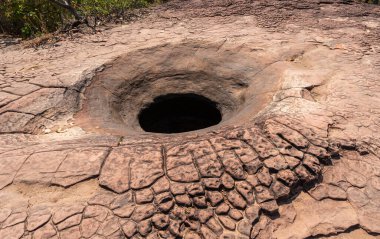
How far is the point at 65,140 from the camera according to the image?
2141 millimetres

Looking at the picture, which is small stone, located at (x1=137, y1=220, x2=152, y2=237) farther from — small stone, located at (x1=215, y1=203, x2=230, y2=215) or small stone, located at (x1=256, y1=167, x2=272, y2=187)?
small stone, located at (x1=256, y1=167, x2=272, y2=187)

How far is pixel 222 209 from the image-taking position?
5.27ft

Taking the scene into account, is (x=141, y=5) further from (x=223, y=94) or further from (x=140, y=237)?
(x=140, y=237)

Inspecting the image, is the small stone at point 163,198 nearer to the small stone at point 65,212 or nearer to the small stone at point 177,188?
the small stone at point 177,188

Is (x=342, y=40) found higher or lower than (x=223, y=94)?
higher

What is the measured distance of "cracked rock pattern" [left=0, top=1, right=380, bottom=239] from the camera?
5.18 ft

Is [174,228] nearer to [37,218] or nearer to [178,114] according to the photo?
[37,218]

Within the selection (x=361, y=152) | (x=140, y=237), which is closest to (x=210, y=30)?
(x=361, y=152)

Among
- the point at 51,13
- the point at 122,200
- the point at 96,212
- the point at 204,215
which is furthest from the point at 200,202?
the point at 51,13

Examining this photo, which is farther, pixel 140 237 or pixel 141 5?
pixel 141 5

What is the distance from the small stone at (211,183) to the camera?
1.66 metres

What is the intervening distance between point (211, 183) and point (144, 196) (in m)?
0.35

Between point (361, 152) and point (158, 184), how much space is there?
121cm

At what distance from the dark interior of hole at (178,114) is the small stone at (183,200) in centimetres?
180
